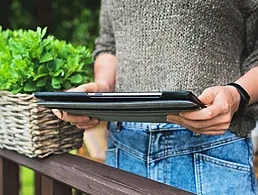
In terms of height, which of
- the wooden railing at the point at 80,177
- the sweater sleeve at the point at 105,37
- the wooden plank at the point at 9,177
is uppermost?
the sweater sleeve at the point at 105,37

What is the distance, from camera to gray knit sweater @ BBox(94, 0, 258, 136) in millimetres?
960

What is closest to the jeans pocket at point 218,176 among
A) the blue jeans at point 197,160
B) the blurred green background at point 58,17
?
the blue jeans at point 197,160

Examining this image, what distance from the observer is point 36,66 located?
106 centimetres

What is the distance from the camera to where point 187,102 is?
711 millimetres

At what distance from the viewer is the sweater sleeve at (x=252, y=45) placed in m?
0.97

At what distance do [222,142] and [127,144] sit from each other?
215 mm

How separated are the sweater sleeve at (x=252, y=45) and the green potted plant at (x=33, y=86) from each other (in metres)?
0.37

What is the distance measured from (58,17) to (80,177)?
2.39m

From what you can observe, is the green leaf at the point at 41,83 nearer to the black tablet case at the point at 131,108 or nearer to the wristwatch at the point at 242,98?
the black tablet case at the point at 131,108

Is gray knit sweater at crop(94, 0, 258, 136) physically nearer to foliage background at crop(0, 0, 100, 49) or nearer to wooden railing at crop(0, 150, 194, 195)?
wooden railing at crop(0, 150, 194, 195)

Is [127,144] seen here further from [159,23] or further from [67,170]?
[159,23]

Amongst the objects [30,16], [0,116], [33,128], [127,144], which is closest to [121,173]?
[127,144]

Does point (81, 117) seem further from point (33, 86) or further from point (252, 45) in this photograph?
point (252, 45)

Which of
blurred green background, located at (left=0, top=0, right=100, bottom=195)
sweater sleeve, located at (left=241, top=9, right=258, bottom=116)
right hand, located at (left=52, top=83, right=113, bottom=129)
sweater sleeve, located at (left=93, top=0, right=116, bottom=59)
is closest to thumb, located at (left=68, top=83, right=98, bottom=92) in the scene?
right hand, located at (left=52, top=83, right=113, bottom=129)
